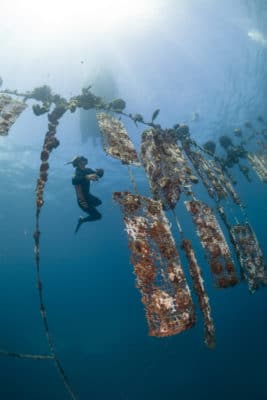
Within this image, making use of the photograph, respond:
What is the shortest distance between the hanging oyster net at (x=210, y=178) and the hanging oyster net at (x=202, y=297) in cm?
258

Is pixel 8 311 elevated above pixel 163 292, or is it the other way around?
pixel 8 311

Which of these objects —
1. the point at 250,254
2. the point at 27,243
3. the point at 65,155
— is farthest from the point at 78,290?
the point at 250,254

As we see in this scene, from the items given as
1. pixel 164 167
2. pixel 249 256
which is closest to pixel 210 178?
pixel 164 167

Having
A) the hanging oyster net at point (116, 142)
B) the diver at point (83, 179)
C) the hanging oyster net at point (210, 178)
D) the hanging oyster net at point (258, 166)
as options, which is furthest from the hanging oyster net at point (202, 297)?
the hanging oyster net at point (258, 166)

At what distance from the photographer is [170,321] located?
3.78m

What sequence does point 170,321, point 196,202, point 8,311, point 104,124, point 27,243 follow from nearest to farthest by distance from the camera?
point 170,321 → point 196,202 → point 104,124 → point 27,243 → point 8,311

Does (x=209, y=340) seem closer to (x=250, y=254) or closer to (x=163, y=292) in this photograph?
(x=163, y=292)

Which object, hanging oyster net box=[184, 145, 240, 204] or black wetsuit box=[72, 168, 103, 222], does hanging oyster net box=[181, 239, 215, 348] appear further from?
black wetsuit box=[72, 168, 103, 222]

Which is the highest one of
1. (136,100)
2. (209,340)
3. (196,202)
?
(136,100)

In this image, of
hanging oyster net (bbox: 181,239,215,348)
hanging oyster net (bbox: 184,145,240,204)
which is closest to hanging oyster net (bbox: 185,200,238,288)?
hanging oyster net (bbox: 181,239,215,348)

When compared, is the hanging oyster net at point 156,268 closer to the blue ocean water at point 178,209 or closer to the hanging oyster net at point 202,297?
the hanging oyster net at point 202,297

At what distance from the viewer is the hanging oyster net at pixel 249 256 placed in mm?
6383

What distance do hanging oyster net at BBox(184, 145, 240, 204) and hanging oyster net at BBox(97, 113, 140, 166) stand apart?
7.46 ft

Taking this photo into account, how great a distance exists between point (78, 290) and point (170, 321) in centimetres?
10267
